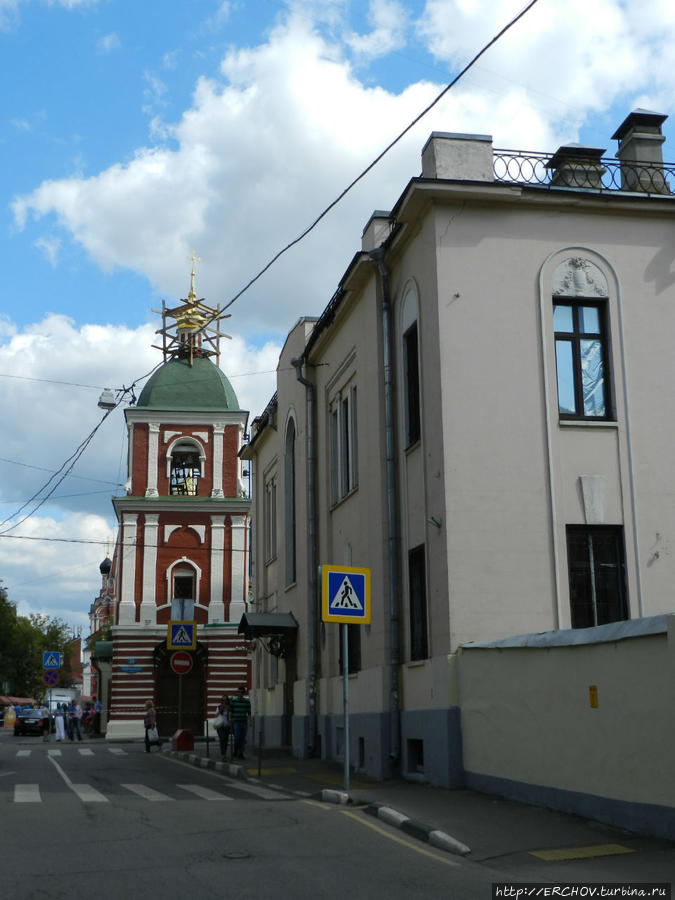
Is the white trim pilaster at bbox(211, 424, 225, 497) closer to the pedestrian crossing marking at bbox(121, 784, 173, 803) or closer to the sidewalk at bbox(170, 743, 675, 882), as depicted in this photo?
the pedestrian crossing marking at bbox(121, 784, 173, 803)

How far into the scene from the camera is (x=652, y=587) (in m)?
16.4

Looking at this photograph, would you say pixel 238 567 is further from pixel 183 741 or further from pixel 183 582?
pixel 183 741

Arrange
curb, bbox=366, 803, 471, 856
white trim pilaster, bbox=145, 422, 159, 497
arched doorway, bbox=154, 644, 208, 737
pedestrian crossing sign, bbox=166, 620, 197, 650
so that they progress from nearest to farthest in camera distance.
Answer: curb, bbox=366, 803, 471, 856 < pedestrian crossing sign, bbox=166, 620, 197, 650 < arched doorway, bbox=154, 644, 208, 737 < white trim pilaster, bbox=145, 422, 159, 497

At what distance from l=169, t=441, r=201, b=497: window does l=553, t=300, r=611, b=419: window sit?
1355 inches

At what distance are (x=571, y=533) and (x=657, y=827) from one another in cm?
681

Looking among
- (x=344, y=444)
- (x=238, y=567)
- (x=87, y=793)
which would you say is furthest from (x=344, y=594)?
(x=238, y=567)

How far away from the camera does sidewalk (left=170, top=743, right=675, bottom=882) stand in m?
9.69

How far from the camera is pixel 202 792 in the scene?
54.9 ft

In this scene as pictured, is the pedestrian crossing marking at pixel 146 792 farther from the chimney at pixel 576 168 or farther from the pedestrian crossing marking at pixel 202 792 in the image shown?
the chimney at pixel 576 168

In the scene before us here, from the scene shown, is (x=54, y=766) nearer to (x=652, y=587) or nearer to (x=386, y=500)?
(x=386, y=500)

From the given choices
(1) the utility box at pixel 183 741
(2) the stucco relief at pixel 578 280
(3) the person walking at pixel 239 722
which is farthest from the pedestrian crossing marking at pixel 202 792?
(1) the utility box at pixel 183 741

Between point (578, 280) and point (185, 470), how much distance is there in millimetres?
35353

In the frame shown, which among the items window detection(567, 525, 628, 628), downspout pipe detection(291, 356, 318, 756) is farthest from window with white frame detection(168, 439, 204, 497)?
window detection(567, 525, 628, 628)

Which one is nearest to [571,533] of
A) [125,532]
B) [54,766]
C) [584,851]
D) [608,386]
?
[608,386]
